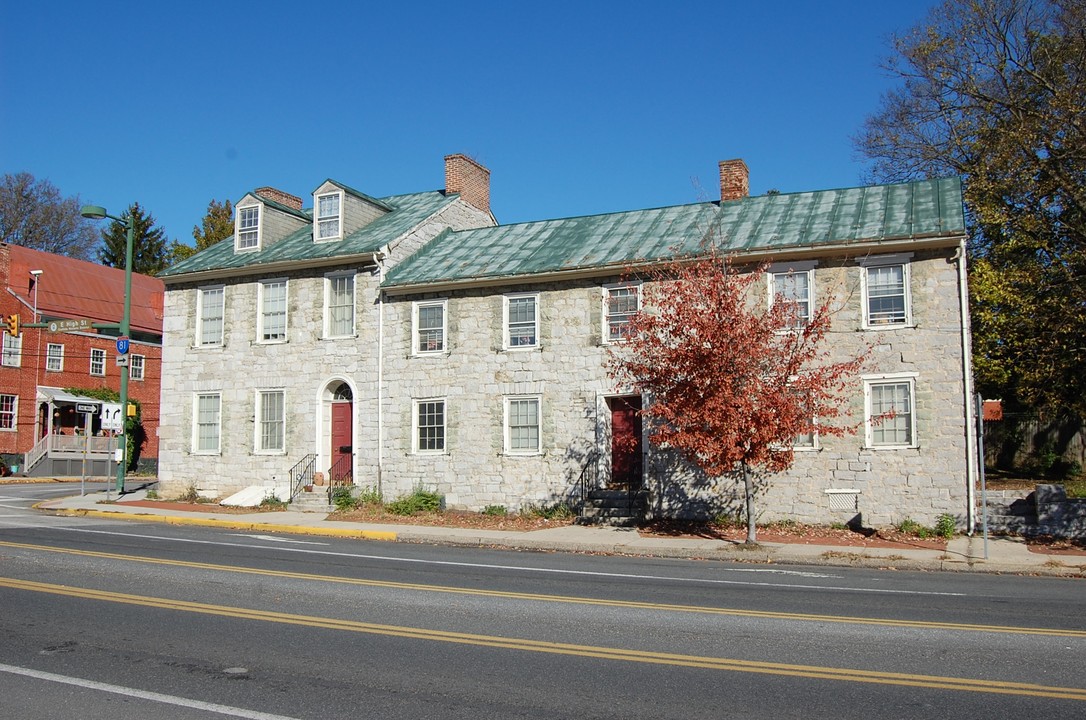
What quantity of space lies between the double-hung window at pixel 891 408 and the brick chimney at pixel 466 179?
47.9ft

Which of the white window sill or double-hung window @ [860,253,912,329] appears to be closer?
the white window sill

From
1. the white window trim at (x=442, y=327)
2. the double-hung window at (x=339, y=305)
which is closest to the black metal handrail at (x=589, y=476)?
the white window trim at (x=442, y=327)

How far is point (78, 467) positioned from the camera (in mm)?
44062

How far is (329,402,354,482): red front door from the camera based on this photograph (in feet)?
82.6

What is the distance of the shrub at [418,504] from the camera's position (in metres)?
23.1

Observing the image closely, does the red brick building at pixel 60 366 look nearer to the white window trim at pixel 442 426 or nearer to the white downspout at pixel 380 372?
the white downspout at pixel 380 372

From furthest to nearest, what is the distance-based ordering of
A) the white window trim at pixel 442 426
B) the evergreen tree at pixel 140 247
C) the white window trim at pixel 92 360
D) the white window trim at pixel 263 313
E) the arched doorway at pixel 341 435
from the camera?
the evergreen tree at pixel 140 247
the white window trim at pixel 92 360
the white window trim at pixel 263 313
the arched doorway at pixel 341 435
the white window trim at pixel 442 426

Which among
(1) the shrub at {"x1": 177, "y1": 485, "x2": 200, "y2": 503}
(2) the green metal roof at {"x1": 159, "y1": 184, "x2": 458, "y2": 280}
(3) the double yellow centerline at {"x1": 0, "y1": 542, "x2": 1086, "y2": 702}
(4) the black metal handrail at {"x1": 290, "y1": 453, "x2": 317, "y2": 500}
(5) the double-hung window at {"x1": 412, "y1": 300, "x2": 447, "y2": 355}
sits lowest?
(1) the shrub at {"x1": 177, "y1": 485, "x2": 200, "y2": 503}

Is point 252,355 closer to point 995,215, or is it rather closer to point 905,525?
point 905,525

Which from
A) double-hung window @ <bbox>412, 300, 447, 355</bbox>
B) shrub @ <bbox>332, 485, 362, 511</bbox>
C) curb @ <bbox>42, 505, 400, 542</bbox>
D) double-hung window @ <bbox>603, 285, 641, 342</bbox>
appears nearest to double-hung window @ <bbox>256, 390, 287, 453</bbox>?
shrub @ <bbox>332, 485, 362, 511</bbox>

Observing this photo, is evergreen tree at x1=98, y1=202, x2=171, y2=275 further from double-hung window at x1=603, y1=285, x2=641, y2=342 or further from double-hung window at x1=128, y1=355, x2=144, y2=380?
double-hung window at x1=603, y1=285, x2=641, y2=342

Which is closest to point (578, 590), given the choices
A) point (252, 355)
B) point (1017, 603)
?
point (1017, 603)

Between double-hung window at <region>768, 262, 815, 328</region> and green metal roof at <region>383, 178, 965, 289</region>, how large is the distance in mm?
571

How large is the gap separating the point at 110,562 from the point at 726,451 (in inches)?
407
